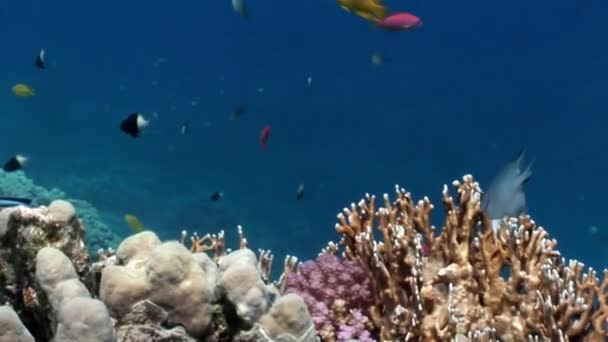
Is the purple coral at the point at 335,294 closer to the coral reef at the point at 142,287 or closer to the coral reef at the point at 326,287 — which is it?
the coral reef at the point at 326,287

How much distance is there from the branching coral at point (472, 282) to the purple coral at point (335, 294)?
118 mm

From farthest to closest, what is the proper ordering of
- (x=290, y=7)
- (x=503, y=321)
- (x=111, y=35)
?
1. (x=111, y=35)
2. (x=290, y=7)
3. (x=503, y=321)

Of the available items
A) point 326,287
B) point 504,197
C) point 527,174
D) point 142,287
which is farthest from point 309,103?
point 142,287

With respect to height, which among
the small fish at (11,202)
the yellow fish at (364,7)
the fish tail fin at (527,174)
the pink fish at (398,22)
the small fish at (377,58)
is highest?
the small fish at (377,58)

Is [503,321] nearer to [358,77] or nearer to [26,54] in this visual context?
[358,77]

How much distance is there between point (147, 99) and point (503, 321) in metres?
71.4

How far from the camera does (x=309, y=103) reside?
212 ft

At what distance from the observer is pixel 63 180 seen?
3338 cm

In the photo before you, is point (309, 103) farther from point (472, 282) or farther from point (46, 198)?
point (472, 282)

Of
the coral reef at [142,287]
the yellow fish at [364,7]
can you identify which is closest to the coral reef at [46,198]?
the yellow fish at [364,7]

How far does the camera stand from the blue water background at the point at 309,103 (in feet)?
147

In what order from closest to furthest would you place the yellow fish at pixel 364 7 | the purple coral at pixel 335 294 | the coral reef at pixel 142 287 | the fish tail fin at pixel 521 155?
the coral reef at pixel 142 287
the purple coral at pixel 335 294
the fish tail fin at pixel 521 155
the yellow fish at pixel 364 7

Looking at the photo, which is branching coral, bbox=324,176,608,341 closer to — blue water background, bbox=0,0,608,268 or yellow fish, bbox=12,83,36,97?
yellow fish, bbox=12,83,36,97

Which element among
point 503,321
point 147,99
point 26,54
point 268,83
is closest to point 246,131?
point 268,83
